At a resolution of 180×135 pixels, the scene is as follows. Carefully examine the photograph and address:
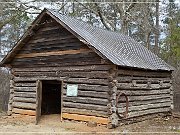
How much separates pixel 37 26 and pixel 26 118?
457 centimetres

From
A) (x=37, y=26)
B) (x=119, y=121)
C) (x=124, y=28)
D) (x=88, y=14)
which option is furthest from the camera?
(x=88, y=14)

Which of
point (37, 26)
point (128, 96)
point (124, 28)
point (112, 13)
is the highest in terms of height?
point (112, 13)

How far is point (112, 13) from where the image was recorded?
37938 mm

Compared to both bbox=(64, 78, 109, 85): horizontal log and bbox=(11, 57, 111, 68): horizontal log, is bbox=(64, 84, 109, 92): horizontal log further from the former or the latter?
bbox=(11, 57, 111, 68): horizontal log

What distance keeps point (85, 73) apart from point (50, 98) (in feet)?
18.2

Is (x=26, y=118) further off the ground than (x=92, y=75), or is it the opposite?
(x=92, y=75)

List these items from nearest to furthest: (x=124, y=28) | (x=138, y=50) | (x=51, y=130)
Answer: (x=51, y=130)
(x=138, y=50)
(x=124, y=28)

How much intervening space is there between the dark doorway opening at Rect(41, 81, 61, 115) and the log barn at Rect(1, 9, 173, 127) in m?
0.19

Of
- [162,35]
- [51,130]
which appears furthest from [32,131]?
[162,35]

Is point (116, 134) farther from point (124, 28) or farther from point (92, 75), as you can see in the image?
point (124, 28)

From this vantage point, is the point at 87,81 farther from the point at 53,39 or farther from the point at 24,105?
the point at 24,105

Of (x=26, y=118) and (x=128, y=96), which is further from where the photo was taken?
(x=26, y=118)

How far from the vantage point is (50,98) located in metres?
21.7

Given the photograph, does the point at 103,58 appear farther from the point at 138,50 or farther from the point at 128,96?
the point at 138,50
